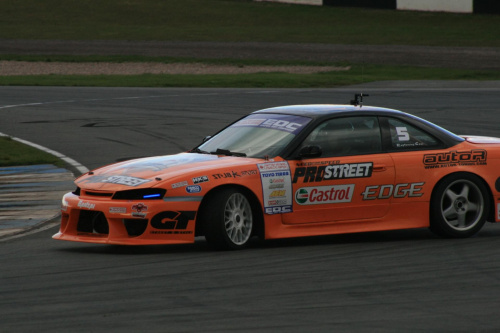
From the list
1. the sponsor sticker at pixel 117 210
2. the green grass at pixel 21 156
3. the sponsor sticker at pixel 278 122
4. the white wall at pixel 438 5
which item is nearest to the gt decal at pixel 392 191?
the sponsor sticker at pixel 278 122

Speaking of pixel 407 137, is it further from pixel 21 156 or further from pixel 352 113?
pixel 21 156

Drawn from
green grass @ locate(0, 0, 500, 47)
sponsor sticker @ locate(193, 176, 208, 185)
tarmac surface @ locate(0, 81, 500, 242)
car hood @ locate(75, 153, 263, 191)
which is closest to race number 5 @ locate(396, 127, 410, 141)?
car hood @ locate(75, 153, 263, 191)

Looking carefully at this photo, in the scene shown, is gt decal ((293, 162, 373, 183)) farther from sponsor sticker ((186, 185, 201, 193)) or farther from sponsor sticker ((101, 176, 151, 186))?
sponsor sticker ((101, 176, 151, 186))

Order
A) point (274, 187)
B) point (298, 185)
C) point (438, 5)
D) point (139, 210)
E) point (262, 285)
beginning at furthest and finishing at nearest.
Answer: point (438, 5)
point (298, 185)
point (274, 187)
point (139, 210)
point (262, 285)

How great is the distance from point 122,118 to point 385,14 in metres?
45.3

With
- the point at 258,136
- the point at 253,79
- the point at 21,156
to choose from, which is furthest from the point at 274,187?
the point at 253,79

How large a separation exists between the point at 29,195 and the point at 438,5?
181 feet

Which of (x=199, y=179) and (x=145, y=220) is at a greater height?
(x=199, y=179)

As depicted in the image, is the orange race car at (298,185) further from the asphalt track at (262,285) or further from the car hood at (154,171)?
the asphalt track at (262,285)

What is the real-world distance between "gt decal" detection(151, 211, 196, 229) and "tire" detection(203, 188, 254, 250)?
0.16 meters

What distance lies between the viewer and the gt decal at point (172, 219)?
8.59 metres

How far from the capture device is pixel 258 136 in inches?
376

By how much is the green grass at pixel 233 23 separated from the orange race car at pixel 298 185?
44.2 m

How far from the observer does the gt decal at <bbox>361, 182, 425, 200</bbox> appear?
31.0 ft
